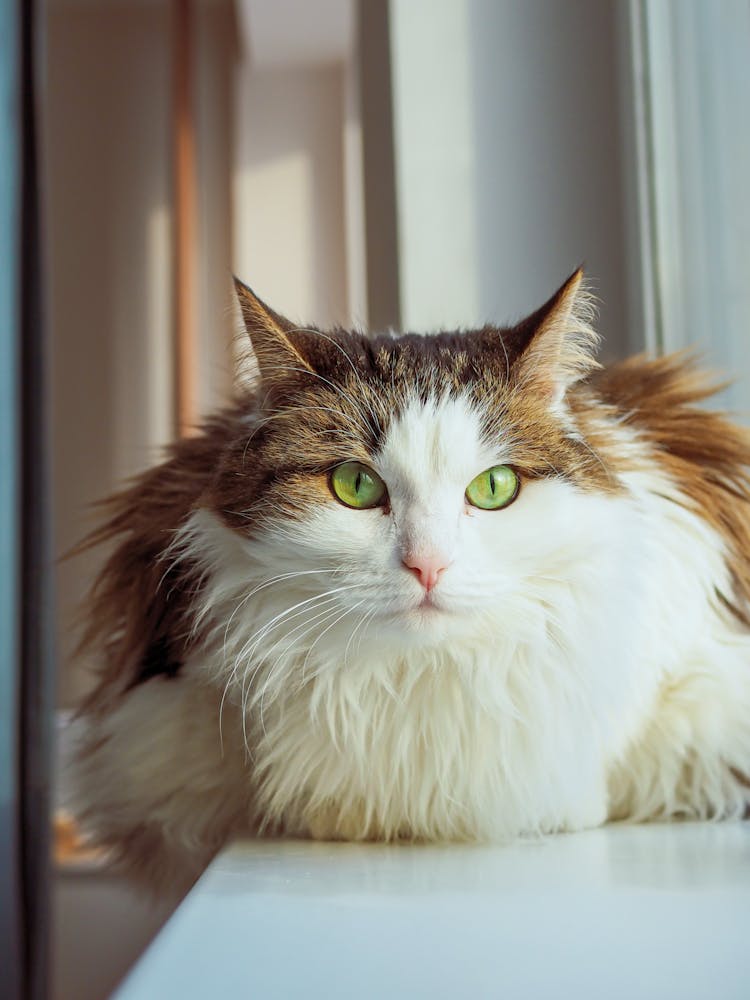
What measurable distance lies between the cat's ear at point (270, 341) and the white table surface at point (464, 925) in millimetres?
381

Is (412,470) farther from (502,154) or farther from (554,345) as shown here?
(502,154)

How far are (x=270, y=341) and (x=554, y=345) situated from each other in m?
0.23

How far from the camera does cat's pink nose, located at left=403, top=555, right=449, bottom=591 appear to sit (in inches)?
25.9

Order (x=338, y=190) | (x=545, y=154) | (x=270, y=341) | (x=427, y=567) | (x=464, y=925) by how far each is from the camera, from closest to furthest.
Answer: (x=464, y=925) < (x=427, y=567) < (x=270, y=341) < (x=545, y=154) < (x=338, y=190)

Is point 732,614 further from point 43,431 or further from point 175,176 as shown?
point 175,176

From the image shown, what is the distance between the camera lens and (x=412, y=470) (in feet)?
2.31

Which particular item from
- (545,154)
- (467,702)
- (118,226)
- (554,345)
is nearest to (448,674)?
(467,702)

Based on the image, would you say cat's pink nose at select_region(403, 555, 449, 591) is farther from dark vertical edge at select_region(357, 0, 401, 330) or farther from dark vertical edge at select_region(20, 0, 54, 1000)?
dark vertical edge at select_region(20, 0, 54, 1000)

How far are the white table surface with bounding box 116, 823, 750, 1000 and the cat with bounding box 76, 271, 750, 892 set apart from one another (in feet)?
0.23

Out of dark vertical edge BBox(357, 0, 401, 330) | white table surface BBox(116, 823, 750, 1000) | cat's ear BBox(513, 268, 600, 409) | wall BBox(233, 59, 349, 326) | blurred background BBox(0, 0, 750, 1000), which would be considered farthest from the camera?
wall BBox(233, 59, 349, 326)

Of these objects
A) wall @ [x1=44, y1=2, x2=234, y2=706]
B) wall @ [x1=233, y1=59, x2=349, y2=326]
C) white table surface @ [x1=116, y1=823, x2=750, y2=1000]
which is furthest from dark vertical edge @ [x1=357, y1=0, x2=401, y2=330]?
wall @ [x1=44, y1=2, x2=234, y2=706]

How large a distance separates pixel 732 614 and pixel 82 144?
8.73 feet

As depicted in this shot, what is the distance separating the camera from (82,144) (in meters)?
2.92

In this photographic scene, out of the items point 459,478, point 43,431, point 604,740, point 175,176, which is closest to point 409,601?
point 459,478
